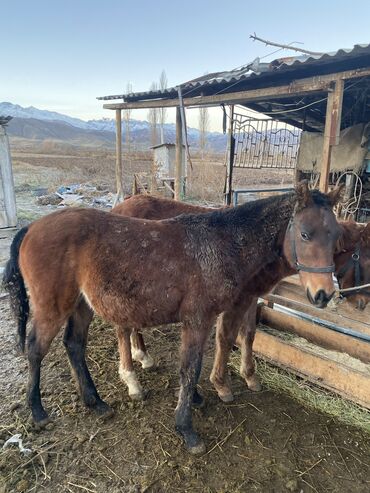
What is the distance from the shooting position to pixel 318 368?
3164mm

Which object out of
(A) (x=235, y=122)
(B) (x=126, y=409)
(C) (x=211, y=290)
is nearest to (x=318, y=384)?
(C) (x=211, y=290)

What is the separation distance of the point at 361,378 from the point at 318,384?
0.42m

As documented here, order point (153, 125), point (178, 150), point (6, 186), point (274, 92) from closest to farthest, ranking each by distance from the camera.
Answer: point (274, 92) < point (178, 150) < point (6, 186) < point (153, 125)

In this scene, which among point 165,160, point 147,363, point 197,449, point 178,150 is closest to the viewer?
point 197,449

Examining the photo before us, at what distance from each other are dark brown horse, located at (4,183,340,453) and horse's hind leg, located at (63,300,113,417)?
0.31 meters

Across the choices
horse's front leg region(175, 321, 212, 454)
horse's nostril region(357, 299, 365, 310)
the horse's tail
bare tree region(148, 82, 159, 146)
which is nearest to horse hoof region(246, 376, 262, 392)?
horse's front leg region(175, 321, 212, 454)

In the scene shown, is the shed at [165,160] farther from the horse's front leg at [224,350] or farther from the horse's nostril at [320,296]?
the horse's nostril at [320,296]

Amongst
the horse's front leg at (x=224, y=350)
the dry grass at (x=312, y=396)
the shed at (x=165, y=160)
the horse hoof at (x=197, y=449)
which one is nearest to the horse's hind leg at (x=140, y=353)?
the horse's front leg at (x=224, y=350)

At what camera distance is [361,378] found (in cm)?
287

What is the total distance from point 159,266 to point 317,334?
225 centimetres

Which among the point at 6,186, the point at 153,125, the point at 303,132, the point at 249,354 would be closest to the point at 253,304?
the point at 249,354

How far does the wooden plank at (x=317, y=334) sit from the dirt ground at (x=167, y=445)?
2.87ft

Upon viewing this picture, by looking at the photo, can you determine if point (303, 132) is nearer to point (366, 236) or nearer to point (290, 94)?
point (290, 94)

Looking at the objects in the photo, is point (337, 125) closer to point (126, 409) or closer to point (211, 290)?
point (211, 290)
